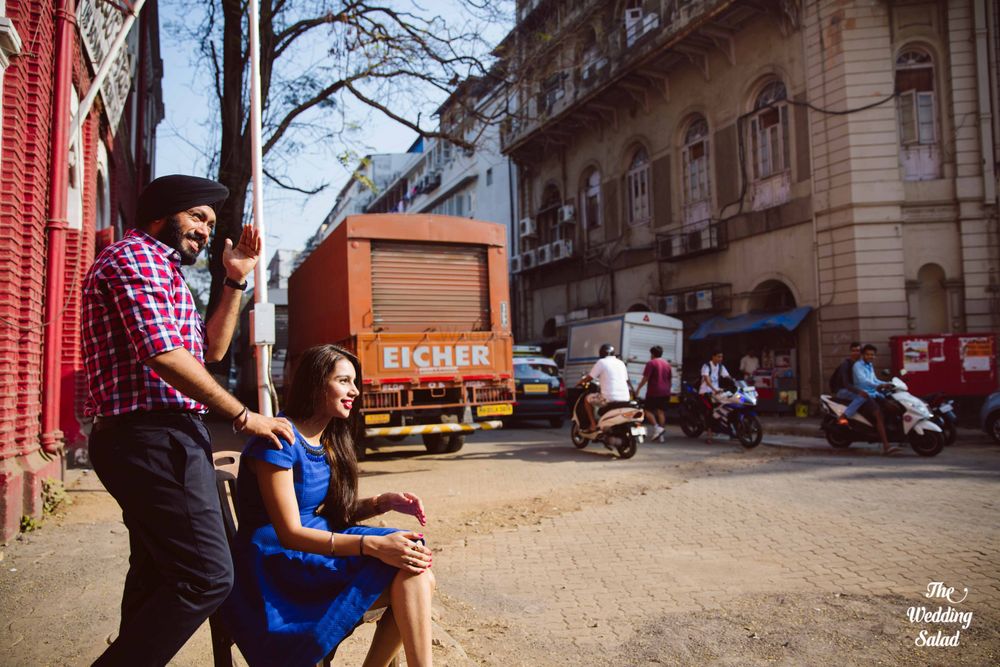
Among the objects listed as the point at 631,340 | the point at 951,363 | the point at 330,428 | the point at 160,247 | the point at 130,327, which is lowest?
the point at 330,428

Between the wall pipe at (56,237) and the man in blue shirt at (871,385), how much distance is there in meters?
9.83

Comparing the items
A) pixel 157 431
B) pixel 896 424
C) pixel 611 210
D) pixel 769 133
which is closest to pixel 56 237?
pixel 157 431

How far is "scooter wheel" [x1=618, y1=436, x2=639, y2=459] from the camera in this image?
1051 cm

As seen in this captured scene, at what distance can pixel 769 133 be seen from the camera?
19609 mm

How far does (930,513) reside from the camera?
6.16 meters

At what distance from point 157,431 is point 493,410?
853 centimetres

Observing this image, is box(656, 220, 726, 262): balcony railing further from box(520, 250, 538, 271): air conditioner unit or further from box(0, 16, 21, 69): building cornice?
box(0, 16, 21, 69): building cornice

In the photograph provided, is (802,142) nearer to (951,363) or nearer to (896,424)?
(951,363)

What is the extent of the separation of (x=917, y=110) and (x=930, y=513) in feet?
46.0

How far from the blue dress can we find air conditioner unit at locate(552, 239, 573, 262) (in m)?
26.2

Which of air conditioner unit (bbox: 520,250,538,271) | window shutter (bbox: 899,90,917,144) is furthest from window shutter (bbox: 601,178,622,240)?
window shutter (bbox: 899,90,917,144)

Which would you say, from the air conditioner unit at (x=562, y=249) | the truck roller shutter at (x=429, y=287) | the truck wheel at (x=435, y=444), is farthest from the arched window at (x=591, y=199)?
the truck roller shutter at (x=429, y=287)

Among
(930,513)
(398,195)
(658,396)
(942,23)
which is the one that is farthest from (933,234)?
(398,195)

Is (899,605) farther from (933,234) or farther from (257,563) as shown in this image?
(933,234)
